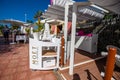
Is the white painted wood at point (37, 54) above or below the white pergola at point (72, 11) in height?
below

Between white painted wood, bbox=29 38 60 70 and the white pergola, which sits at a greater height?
the white pergola

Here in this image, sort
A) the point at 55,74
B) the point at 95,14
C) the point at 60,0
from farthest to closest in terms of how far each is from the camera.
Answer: the point at 95,14 → the point at 60,0 → the point at 55,74

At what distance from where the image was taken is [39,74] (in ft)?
11.0

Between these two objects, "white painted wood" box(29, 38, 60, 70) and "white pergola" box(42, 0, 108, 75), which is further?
"white painted wood" box(29, 38, 60, 70)

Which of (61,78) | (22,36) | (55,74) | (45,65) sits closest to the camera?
(61,78)

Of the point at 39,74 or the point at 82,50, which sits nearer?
the point at 39,74

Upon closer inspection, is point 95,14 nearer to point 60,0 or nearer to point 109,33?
point 109,33

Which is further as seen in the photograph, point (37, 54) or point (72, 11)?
point (37, 54)

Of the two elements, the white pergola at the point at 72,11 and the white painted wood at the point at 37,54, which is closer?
the white pergola at the point at 72,11

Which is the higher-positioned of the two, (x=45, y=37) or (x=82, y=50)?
(x=45, y=37)

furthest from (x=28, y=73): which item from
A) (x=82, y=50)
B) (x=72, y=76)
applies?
(x=82, y=50)

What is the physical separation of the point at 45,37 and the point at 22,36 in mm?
5635

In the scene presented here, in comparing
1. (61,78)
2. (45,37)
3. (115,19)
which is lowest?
(61,78)

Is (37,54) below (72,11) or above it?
below
